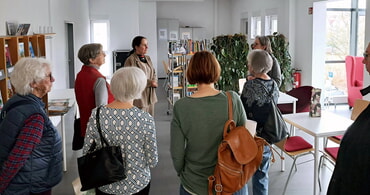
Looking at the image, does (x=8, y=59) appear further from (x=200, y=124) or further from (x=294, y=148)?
(x=294, y=148)

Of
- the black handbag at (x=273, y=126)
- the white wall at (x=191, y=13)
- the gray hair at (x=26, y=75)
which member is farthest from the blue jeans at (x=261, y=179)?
the white wall at (x=191, y=13)

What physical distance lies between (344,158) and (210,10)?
13.4 metres

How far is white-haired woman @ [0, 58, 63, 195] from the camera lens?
74.9 inches

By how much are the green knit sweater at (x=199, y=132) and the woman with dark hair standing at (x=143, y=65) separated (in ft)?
7.90

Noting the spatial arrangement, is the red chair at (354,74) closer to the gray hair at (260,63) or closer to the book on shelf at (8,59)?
the gray hair at (260,63)

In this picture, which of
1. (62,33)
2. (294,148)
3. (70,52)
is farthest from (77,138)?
(70,52)

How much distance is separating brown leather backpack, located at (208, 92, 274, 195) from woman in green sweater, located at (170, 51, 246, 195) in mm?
83

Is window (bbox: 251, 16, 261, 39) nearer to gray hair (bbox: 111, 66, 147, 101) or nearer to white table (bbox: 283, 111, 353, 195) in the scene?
white table (bbox: 283, 111, 353, 195)

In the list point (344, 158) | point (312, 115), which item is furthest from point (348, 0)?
point (344, 158)

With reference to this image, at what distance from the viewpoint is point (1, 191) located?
6.40 feet

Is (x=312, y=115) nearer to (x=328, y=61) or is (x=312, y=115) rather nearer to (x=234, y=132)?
(x=234, y=132)

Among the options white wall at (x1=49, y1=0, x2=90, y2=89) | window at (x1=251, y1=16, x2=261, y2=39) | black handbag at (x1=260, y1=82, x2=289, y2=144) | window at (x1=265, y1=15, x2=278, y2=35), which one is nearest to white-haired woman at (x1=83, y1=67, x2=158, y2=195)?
black handbag at (x1=260, y1=82, x2=289, y2=144)

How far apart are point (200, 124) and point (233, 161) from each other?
0.26 m

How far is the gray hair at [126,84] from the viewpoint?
6.81 ft
